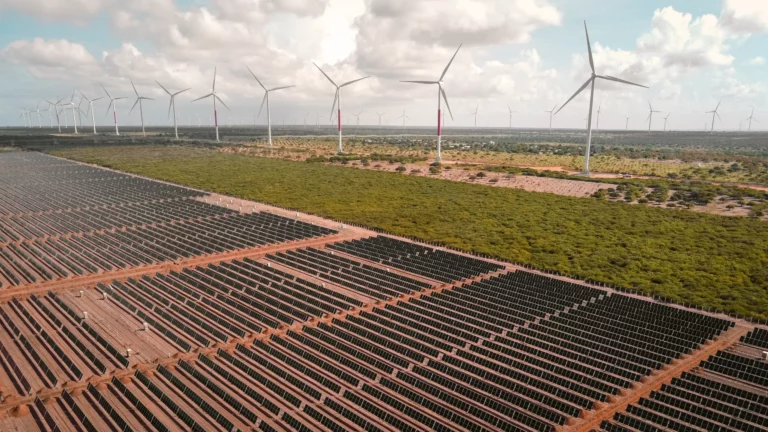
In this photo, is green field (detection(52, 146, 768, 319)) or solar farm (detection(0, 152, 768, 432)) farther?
green field (detection(52, 146, 768, 319))

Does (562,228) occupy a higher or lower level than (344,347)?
higher

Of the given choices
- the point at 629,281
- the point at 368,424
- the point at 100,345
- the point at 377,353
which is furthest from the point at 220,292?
the point at 629,281

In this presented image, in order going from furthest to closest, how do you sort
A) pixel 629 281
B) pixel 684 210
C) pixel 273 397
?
pixel 684 210 < pixel 629 281 < pixel 273 397

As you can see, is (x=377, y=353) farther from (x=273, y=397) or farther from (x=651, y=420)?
(x=651, y=420)

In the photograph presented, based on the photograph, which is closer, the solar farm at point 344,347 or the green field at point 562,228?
the solar farm at point 344,347

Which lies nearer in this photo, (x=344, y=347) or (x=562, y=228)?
(x=344, y=347)
